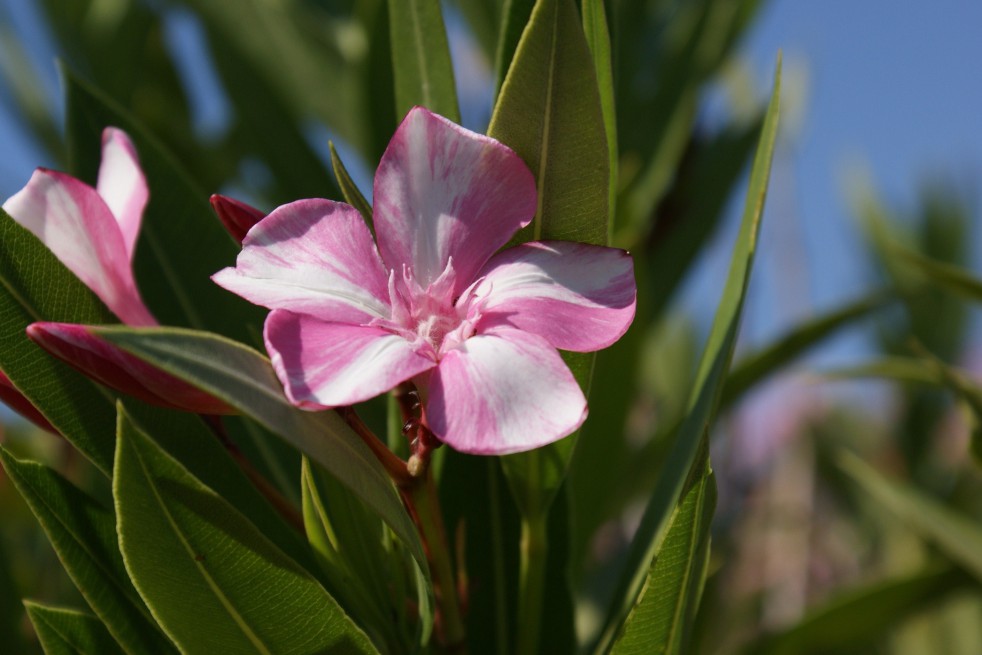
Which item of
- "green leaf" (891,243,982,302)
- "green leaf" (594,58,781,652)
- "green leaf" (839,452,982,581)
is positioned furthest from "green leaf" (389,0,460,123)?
"green leaf" (839,452,982,581)

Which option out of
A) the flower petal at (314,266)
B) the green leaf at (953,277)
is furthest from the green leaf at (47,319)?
the green leaf at (953,277)

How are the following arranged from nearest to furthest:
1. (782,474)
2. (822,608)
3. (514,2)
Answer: (514,2)
(822,608)
(782,474)

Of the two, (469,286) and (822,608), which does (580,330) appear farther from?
(822,608)

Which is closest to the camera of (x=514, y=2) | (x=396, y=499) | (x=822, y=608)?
(x=396, y=499)

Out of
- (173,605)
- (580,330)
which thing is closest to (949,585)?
(580,330)

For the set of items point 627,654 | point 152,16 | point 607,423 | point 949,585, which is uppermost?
point 152,16

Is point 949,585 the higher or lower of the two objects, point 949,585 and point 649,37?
the lower

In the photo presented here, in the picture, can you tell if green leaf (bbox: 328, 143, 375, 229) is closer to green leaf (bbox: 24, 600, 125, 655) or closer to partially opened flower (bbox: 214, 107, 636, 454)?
partially opened flower (bbox: 214, 107, 636, 454)
